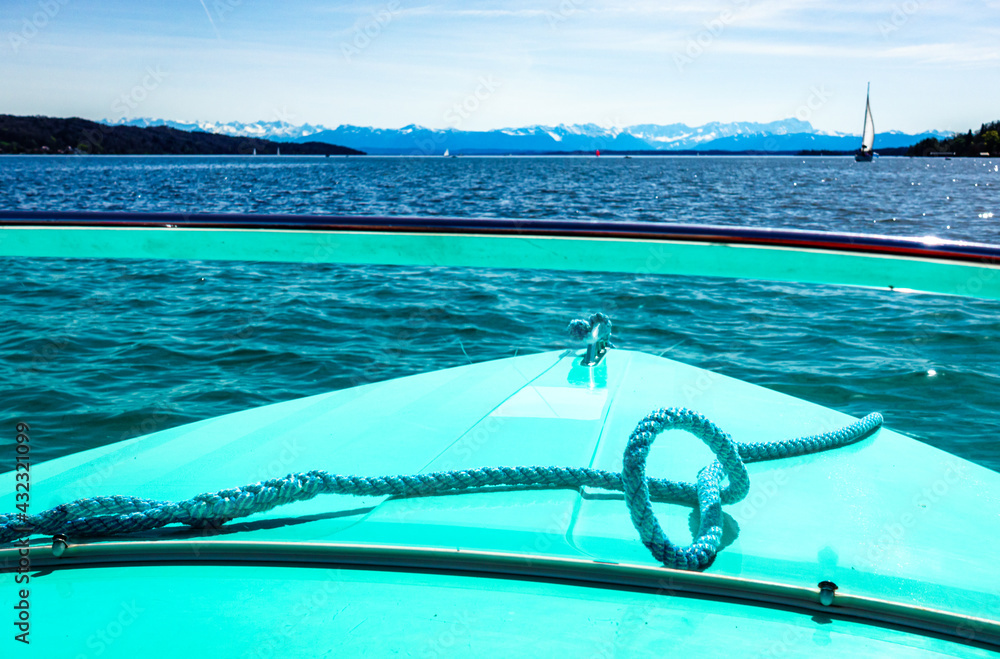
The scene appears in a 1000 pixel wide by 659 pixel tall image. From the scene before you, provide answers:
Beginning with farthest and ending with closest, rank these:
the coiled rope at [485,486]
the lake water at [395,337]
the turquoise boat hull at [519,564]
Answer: the lake water at [395,337] → the coiled rope at [485,486] → the turquoise boat hull at [519,564]

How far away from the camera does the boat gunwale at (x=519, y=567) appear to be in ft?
3.00

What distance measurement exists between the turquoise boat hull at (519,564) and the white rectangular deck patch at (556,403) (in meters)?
0.10

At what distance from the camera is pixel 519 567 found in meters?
1.03

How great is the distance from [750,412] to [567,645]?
1.27m

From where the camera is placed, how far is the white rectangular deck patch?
1.73 meters

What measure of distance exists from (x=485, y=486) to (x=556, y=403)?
576 millimetres

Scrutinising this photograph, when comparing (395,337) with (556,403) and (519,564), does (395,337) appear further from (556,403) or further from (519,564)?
(519,564)

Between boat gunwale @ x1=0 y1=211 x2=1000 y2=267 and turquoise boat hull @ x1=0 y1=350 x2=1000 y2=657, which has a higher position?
boat gunwale @ x1=0 y1=211 x2=1000 y2=267

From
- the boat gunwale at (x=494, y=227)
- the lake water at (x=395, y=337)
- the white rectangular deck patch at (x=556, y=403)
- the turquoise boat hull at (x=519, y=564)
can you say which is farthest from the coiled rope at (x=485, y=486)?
the lake water at (x=395, y=337)

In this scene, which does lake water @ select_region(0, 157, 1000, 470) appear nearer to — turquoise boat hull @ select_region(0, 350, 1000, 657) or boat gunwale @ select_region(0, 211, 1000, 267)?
boat gunwale @ select_region(0, 211, 1000, 267)

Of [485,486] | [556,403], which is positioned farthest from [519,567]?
[556,403]

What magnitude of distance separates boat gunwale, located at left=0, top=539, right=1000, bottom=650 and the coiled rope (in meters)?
0.04

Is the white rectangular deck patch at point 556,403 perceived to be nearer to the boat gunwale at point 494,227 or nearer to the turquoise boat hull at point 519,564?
the turquoise boat hull at point 519,564

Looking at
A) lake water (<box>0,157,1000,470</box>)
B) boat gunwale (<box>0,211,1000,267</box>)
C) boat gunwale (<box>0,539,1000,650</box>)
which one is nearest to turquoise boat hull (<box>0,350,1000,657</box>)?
boat gunwale (<box>0,539,1000,650</box>)
